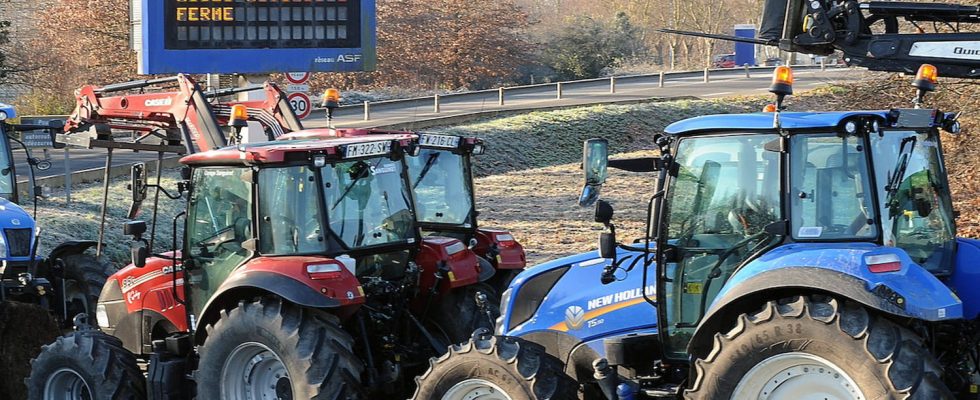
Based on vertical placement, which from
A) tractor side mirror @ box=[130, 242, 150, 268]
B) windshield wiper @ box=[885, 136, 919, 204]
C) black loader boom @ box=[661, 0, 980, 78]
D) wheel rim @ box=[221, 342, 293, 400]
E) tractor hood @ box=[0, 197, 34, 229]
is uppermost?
black loader boom @ box=[661, 0, 980, 78]

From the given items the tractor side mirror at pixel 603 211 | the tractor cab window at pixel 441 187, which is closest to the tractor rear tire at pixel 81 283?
the tractor cab window at pixel 441 187

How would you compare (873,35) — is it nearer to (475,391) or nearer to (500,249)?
(475,391)

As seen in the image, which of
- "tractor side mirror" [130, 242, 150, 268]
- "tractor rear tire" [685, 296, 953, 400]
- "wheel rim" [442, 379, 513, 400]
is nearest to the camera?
"tractor rear tire" [685, 296, 953, 400]

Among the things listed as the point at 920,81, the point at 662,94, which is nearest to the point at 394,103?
the point at 662,94

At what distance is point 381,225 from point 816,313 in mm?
4106

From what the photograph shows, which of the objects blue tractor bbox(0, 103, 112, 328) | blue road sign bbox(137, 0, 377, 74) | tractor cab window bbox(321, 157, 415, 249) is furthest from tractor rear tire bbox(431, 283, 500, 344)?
blue road sign bbox(137, 0, 377, 74)

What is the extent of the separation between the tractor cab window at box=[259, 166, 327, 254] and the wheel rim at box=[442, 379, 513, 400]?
6.40 ft

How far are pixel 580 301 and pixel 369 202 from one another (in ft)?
7.25

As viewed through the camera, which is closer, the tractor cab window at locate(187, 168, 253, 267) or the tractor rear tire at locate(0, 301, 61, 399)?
the tractor cab window at locate(187, 168, 253, 267)

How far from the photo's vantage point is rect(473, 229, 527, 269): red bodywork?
37.7 ft

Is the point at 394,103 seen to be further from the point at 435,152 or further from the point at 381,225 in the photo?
the point at 381,225

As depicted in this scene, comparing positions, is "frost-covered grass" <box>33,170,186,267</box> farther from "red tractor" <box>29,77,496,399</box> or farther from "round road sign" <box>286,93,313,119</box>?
"red tractor" <box>29,77,496,399</box>

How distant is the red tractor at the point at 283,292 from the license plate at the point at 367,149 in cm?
1

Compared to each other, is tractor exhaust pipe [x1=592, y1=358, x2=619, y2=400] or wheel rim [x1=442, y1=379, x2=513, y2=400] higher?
tractor exhaust pipe [x1=592, y1=358, x2=619, y2=400]
